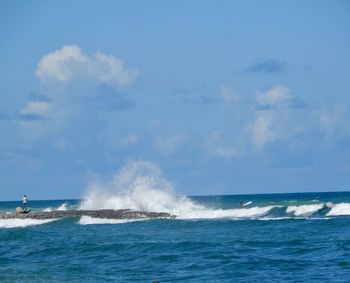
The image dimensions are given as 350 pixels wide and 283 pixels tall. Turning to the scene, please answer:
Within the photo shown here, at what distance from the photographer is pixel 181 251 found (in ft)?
123

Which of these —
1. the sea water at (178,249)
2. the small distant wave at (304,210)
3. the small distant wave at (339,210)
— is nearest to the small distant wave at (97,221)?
the sea water at (178,249)

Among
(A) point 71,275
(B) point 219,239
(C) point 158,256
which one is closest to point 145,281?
(A) point 71,275

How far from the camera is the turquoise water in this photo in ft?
99.1

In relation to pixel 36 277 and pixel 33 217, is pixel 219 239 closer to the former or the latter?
pixel 36 277

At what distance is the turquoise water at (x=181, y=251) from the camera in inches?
1189

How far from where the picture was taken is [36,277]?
3152 cm

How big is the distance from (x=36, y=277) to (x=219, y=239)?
13.0 meters

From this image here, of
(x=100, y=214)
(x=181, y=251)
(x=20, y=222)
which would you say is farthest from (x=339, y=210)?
(x=181, y=251)

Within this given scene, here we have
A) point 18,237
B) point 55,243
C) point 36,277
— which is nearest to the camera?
point 36,277

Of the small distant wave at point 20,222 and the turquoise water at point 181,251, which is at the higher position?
the small distant wave at point 20,222

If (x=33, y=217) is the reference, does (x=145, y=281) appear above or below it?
below

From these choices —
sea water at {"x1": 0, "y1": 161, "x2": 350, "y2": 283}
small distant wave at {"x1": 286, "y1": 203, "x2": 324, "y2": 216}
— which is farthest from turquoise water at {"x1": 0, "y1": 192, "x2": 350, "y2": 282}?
small distant wave at {"x1": 286, "y1": 203, "x2": 324, "y2": 216}

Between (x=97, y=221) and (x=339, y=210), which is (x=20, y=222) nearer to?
(x=97, y=221)

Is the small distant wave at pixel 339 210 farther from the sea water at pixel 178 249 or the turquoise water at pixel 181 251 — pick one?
the turquoise water at pixel 181 251
